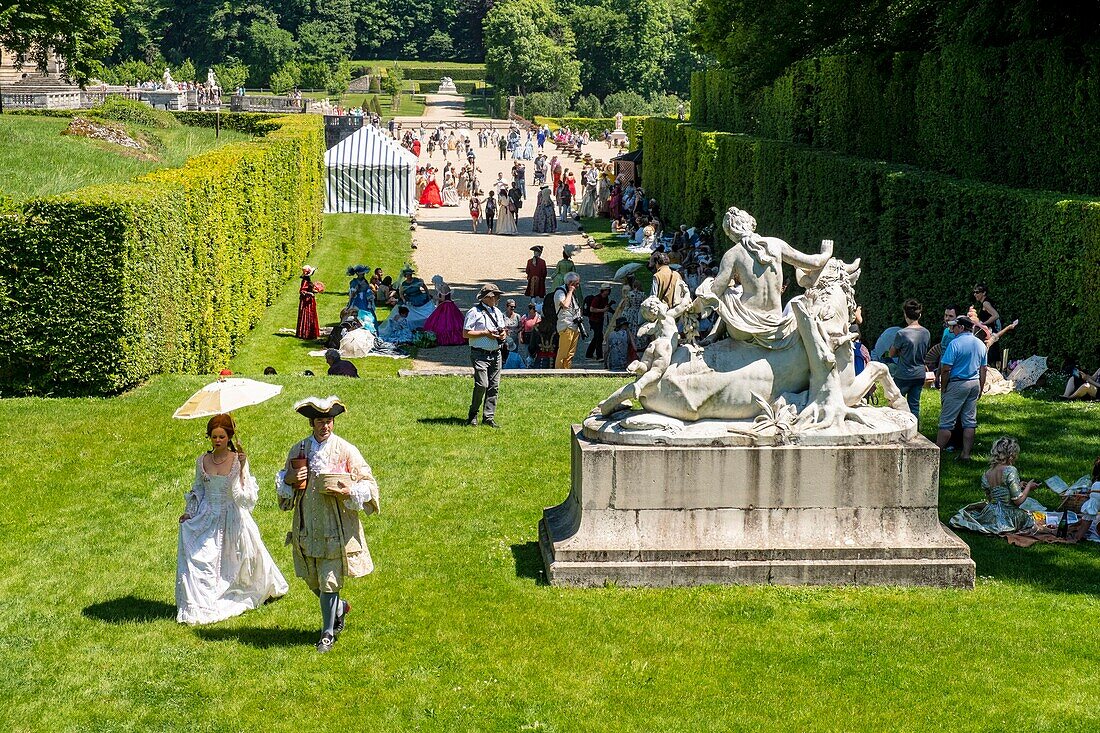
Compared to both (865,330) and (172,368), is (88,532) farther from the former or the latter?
(865,330)

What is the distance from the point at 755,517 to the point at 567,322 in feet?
33.3

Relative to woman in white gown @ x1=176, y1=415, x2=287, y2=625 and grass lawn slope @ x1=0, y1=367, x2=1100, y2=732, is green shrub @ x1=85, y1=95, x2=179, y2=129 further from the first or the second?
woman in white gown @ x1=176, y1=415, x2=287, y2=625

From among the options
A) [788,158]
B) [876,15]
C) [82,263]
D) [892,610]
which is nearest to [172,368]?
[82,263]

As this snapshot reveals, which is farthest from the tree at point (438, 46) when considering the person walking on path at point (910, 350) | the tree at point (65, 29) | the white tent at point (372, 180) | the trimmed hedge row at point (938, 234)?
the person walking on path at point (910, 350)

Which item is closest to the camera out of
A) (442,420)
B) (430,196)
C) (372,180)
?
(442,420)

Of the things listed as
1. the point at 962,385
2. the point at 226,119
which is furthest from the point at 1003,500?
the point at 226,119

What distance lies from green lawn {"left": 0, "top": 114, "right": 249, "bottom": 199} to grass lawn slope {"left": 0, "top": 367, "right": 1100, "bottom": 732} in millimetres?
13565

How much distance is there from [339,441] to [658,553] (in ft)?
9.13

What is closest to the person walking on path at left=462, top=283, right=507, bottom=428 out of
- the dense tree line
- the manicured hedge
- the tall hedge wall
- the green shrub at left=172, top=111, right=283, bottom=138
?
the tall hedge wall

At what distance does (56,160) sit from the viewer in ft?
110

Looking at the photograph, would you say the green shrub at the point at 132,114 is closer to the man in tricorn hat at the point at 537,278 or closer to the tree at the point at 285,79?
the man in tricorn hat at the point at 537,278

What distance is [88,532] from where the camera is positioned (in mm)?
12891

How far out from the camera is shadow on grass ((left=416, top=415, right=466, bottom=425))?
660 inches

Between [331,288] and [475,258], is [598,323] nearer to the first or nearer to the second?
[331,288]
